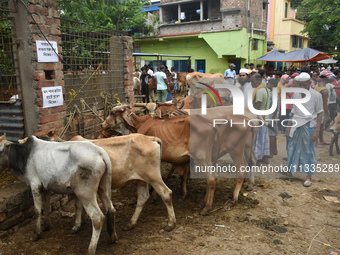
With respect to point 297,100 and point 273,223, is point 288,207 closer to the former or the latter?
point 273,223

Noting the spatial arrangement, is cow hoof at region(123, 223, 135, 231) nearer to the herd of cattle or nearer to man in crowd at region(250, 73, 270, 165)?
the herd of cattle

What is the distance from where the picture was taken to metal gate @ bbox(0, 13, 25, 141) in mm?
4430

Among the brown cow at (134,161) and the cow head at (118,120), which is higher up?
the cow head at (118,120)

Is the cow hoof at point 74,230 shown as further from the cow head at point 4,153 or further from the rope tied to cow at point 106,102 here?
the rope tied to cow at point 106,102

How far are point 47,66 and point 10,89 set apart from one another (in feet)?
2.67

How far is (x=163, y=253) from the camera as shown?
358 cm

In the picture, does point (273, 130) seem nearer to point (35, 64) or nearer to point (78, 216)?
point (78, 216)

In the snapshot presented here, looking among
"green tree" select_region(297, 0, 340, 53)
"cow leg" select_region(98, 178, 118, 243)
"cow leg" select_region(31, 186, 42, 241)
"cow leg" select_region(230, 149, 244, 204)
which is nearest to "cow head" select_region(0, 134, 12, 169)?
"cow leg" select_region(31, 186, 42, 241)

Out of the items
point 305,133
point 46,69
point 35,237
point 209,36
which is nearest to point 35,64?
point 46,69

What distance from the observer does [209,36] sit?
2322cm

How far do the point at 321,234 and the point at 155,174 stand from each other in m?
2.53

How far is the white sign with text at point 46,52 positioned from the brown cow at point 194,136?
1.33 metres

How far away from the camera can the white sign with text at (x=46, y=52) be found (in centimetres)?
438

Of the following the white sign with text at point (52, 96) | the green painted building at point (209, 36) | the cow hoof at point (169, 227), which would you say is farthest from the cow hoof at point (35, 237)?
the green painted building at point (209, 36)
